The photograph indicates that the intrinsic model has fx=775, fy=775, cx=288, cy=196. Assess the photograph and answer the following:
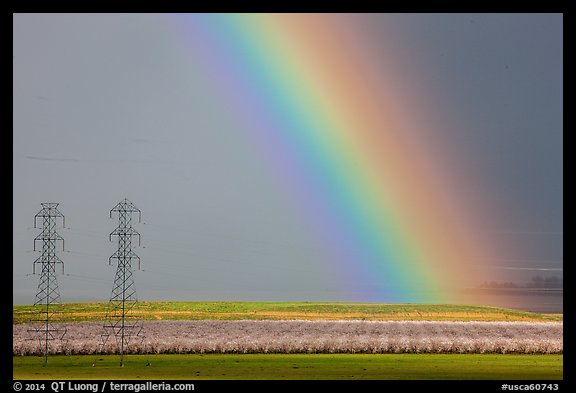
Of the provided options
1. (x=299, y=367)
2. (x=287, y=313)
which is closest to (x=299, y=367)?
(x=299, y=367)

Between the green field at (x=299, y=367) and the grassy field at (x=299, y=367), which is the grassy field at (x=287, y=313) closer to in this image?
the green field at (x=299, y=367)

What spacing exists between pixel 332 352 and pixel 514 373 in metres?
14.8

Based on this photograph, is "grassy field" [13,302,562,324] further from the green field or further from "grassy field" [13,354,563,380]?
"grassy field" [13,354,563,380]

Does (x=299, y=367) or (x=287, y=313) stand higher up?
(x=287, y=313)

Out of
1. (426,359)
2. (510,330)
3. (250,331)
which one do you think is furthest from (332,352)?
(510,330)

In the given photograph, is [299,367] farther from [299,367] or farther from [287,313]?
[287,313]

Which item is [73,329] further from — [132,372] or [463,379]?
[463,379]

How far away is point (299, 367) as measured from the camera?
45.4 m

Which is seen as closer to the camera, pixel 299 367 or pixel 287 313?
pixel 299 367

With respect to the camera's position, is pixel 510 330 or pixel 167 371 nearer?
pixel 167 371

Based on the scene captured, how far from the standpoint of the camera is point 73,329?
70.4 metres

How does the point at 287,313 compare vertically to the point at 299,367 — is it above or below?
above

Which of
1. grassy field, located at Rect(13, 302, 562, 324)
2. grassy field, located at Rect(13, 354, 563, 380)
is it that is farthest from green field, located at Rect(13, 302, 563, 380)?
grassy field, located at Rect(13, 302, 562, 324)
